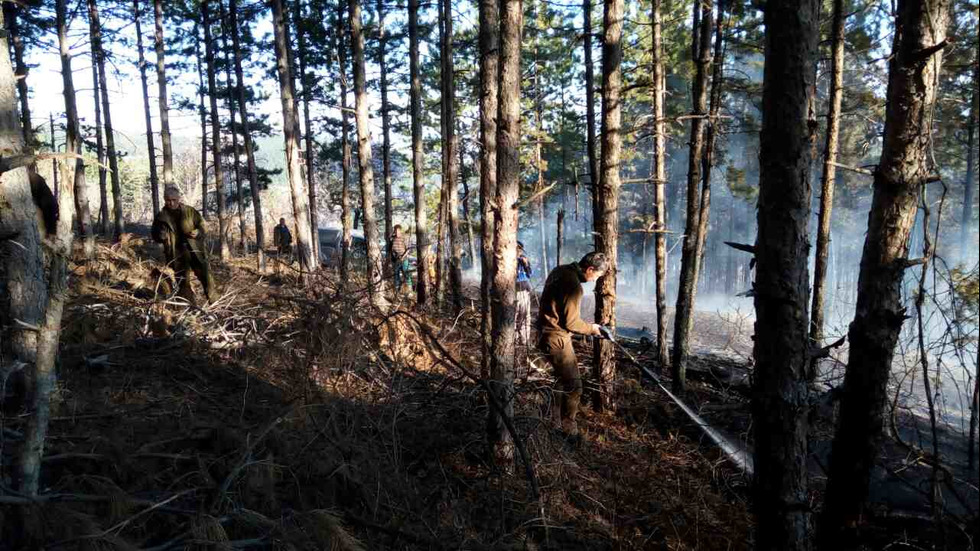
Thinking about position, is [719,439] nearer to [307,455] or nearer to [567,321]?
[567,321]

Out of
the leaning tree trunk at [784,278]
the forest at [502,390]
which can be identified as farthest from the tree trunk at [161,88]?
the leaning tree trunk at [784,278]

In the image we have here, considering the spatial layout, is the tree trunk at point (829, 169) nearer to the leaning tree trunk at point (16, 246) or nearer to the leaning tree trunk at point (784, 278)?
the leaning tree trunk at point (784, 278)

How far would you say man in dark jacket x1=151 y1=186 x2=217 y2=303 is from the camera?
22.9ft

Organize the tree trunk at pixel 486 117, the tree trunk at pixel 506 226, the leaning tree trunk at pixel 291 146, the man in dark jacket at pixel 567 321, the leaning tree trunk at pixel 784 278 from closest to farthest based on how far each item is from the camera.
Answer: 1. the leaning tree trunk at pixel 784 278
2. the tree trunk at pixel 506 226
3. the tree trunk at pixel 486 117
4. the man in dark jacket at pixel 567 321
5. the leaning tree trunk at pixel 291 146

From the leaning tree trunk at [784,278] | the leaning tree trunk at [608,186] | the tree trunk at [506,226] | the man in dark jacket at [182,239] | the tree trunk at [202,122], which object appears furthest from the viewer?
the tree trunk at [202,122]

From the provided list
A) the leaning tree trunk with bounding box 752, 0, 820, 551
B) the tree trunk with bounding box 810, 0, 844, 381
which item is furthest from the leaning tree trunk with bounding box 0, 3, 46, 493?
the tree trunk with bounding box 810, 0, 844, 381

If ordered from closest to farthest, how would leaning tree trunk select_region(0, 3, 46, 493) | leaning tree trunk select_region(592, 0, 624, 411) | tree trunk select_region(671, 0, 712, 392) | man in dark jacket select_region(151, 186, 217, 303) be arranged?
leaning tree trunk select_region(0, 3, 46, 493) < leaning tree trunk select_region(592, 0, 624, 411) < man in dark jacket select_region(151, 186, 217, 303) < tree trunk select_region(671, 0, 712, 392)

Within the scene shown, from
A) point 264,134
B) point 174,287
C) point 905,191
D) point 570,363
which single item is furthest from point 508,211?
point 264,134

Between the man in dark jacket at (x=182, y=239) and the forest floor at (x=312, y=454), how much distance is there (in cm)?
53

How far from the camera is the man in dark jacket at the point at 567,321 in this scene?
18.6 feet

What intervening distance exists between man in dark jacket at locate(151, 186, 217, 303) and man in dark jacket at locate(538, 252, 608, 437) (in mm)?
4732

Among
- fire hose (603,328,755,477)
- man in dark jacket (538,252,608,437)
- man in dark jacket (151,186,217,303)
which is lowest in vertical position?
fire hose (603,328,755,477)

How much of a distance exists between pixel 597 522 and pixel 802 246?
282 centimetres

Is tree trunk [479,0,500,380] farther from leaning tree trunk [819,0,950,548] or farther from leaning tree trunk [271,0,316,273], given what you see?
leaning tree trunk [271,0,316,273]
